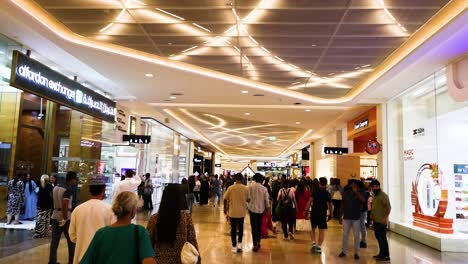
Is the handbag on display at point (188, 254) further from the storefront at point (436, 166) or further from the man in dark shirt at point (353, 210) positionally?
the storefront at point (436, 166)

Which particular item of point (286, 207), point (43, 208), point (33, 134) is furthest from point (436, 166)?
point (33, 134)

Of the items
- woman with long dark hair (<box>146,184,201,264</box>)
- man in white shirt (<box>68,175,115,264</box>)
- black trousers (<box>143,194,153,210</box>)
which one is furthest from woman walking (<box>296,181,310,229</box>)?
woman with long dark hair (<box>146,184,201,264</box>)

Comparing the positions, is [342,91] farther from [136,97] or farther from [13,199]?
[13,199]

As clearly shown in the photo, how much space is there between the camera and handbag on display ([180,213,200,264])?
3078mm

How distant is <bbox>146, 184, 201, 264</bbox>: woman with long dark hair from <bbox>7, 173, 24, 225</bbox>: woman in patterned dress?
819cm

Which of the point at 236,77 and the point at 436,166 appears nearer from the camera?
the point at 436,166

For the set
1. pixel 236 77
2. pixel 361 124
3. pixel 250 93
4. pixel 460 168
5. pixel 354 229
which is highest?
pixel 236 77

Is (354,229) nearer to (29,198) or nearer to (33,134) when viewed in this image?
Result: (29,198)

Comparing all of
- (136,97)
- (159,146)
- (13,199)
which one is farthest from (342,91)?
(159,146)

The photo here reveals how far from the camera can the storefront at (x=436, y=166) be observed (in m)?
8.87

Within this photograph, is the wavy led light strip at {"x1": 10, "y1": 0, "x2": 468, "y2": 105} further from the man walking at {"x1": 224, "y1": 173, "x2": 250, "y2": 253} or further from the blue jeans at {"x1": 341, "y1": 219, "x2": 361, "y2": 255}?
the blue jeans at {"x1": 341, "y1": 219, "x2": 361, "y2": 255}

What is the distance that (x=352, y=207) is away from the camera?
754 cm

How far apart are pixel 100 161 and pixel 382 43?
9636mm

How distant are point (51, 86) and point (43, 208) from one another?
312 centimetres
